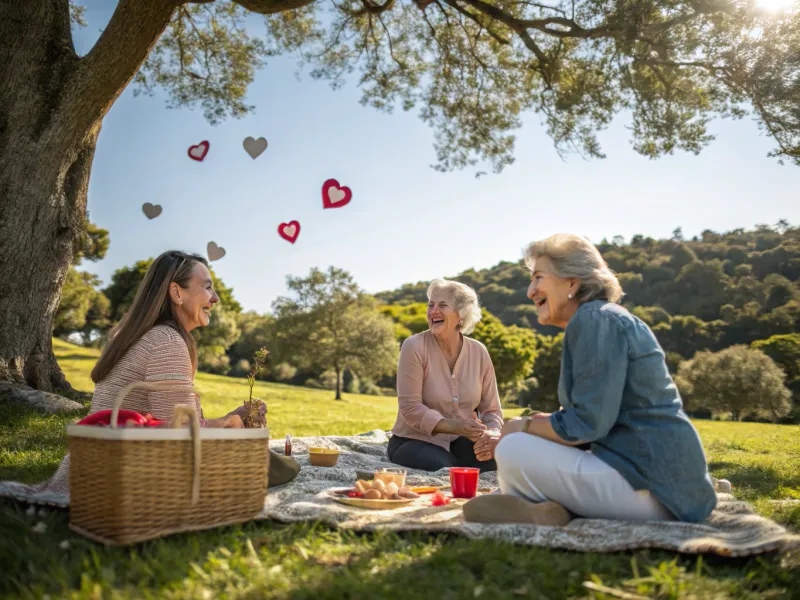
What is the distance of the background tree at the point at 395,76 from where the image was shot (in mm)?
7215

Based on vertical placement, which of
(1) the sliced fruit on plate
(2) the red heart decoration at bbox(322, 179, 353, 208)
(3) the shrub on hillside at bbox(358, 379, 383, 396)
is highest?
(2) the red heart decoration at bbox(322, 179, 353, 208)

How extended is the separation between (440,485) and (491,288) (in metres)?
47.9

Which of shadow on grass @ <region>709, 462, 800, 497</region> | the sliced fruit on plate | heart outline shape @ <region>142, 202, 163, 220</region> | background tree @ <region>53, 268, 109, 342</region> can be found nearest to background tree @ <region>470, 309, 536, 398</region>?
background tree @ <region>53, 268, 109, 342</region>

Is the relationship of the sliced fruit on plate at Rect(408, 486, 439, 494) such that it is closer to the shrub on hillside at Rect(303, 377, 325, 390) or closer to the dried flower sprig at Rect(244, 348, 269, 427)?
the dried flower sprig at Rect(244, 348, 269, 427)

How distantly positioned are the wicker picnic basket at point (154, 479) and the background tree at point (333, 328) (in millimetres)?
28054

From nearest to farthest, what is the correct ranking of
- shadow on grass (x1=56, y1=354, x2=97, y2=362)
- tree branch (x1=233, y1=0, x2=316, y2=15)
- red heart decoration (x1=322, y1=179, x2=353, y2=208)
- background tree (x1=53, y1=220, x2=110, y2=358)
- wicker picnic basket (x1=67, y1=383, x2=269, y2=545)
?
wicker picnic basket (x1=67, y1=383, x2=269, y2=545) < tree branch (x1=233, y1=0, x2=316, y2=15) < red heart decoration (x1=322, y1=179, x2=353, y2=208) < background tree (x1=53, y1=220, x2=110, y2=358) < shadow on grass (x1=56, y1=354, x2=97, y2=362)

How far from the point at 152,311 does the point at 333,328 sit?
28.7 m

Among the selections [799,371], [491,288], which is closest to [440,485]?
[799,371]

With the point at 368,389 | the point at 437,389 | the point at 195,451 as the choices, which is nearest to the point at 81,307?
the point at 368,389

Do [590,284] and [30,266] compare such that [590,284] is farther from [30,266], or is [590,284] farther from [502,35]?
[502,35]

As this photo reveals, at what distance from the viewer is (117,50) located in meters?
7.25

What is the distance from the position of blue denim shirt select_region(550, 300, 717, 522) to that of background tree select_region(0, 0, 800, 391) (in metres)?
6.24

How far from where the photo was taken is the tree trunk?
7082 millimetres

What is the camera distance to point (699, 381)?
3278cm
